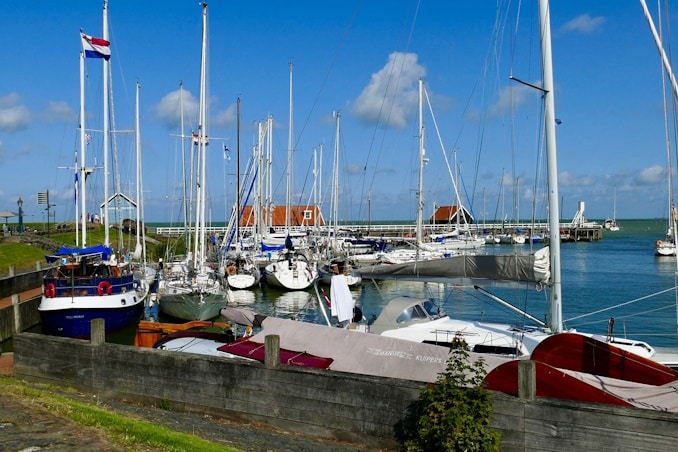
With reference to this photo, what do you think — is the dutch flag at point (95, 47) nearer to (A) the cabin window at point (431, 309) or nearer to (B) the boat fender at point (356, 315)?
(B) the boat fender at point (356, 315)

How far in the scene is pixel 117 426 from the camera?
11.6m

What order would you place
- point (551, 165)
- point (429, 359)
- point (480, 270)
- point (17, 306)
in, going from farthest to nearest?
point (17, 306) < point (480, 270) < point (551, 165) < point (429, 359)

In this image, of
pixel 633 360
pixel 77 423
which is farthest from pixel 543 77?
pixel 77 423

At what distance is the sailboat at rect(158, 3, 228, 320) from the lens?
35.3 metres

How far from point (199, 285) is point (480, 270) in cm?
2162

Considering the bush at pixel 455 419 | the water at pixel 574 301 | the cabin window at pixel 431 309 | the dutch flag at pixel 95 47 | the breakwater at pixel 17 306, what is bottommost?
the water at pixel 574 301

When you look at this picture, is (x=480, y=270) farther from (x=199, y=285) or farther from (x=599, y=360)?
(x=199, y=285)

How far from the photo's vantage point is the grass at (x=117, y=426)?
10.7 m

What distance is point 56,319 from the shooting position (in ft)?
90.5

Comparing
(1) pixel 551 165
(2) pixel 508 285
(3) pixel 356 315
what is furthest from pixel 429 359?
(1) pixel 551 165

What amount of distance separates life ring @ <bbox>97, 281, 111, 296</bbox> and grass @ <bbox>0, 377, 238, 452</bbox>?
50.5ft

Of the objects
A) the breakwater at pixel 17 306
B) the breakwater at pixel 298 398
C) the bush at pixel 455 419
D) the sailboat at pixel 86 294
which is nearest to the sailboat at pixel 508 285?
the breakwater at pixel 298 398

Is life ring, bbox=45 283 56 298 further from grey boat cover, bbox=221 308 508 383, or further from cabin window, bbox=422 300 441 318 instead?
cabin window, bbox=422 300 441 318

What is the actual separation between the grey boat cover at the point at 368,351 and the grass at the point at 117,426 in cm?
351
